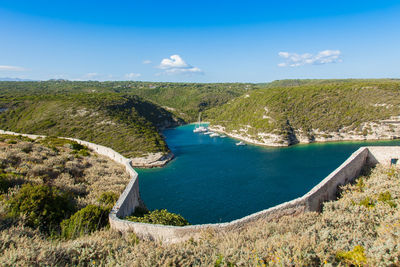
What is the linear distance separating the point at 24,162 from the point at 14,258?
1102 centimetres

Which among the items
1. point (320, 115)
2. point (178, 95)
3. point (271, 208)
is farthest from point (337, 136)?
point (178, 95)

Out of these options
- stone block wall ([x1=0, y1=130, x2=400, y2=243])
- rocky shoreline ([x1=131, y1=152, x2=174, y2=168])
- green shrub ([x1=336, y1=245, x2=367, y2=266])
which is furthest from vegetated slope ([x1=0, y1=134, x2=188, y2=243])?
rocky shoreline ([x1=131, y1=152, x2=174, y2=168])

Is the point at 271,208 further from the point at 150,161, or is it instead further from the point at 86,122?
the point at 86,122

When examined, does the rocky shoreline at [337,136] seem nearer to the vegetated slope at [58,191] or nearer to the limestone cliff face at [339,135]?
the limestone cliff face at [339,135]

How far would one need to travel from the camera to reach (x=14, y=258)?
4836 millimetres

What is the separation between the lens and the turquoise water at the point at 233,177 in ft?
86.4

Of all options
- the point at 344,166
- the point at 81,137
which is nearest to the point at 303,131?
the point at 344,166

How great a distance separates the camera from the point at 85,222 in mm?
8141

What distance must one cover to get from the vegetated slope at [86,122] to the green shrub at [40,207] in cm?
3421

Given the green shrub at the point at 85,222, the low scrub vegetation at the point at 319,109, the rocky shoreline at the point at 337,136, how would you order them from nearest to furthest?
1. the green shrub at the point at 85,222
2. the rocky shoreline at the point at 337,136
3. the low scrub vegetation at the point at 319,109

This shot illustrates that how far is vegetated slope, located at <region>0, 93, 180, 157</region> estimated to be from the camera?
47.7m

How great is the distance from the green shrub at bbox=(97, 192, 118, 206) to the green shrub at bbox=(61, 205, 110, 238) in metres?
1.64

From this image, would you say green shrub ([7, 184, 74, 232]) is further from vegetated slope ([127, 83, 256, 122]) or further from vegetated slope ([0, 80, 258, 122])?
vegetated slope ([127, 83, 256, 122])

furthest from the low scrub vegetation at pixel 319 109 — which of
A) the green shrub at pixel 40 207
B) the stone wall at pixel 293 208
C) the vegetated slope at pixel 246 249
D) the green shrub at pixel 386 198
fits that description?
the green shrub at pixel 40 207
